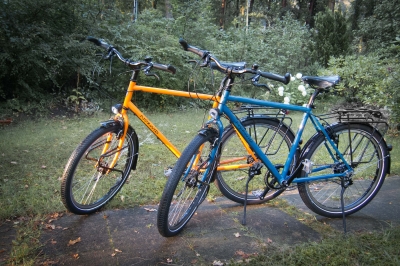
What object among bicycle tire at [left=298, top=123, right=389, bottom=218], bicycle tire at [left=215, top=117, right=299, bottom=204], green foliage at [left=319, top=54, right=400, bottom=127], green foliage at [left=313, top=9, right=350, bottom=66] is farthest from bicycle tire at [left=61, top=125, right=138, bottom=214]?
green foliage at [left=313, top=9, right=350, bottom=66]

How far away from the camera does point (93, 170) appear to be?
2.74 m

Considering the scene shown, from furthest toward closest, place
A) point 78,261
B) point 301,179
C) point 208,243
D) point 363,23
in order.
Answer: point 363,23
point 301,179
point 208,243
point 78,261

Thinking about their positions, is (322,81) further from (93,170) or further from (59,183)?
(59,183)

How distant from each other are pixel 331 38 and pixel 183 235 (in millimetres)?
12424

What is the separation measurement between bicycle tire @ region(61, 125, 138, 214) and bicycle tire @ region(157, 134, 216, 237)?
66 centimetres

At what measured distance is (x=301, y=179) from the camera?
2.70 m

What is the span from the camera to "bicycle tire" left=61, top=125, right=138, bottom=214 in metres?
2.47

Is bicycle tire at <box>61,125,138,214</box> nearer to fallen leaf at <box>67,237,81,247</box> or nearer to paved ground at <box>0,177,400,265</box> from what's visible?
paved ground at <box>0,177,400,265</box>

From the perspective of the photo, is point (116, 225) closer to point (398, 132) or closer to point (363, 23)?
point (398, 132)

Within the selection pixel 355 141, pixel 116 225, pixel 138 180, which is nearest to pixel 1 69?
pixel 138 180

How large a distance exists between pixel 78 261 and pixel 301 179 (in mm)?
1764

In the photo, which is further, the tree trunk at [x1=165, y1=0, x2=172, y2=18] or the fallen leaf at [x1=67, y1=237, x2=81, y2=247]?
the tree trunk at [x1=165, y1=0, x2=172, y2=18]

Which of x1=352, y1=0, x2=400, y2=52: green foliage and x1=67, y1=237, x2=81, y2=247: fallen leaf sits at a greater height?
x1=352, y1=0, x2=400, y2=52: green foliage

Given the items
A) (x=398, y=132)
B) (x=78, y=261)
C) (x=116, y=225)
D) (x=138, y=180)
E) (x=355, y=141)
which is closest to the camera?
(x=78, y=261)
